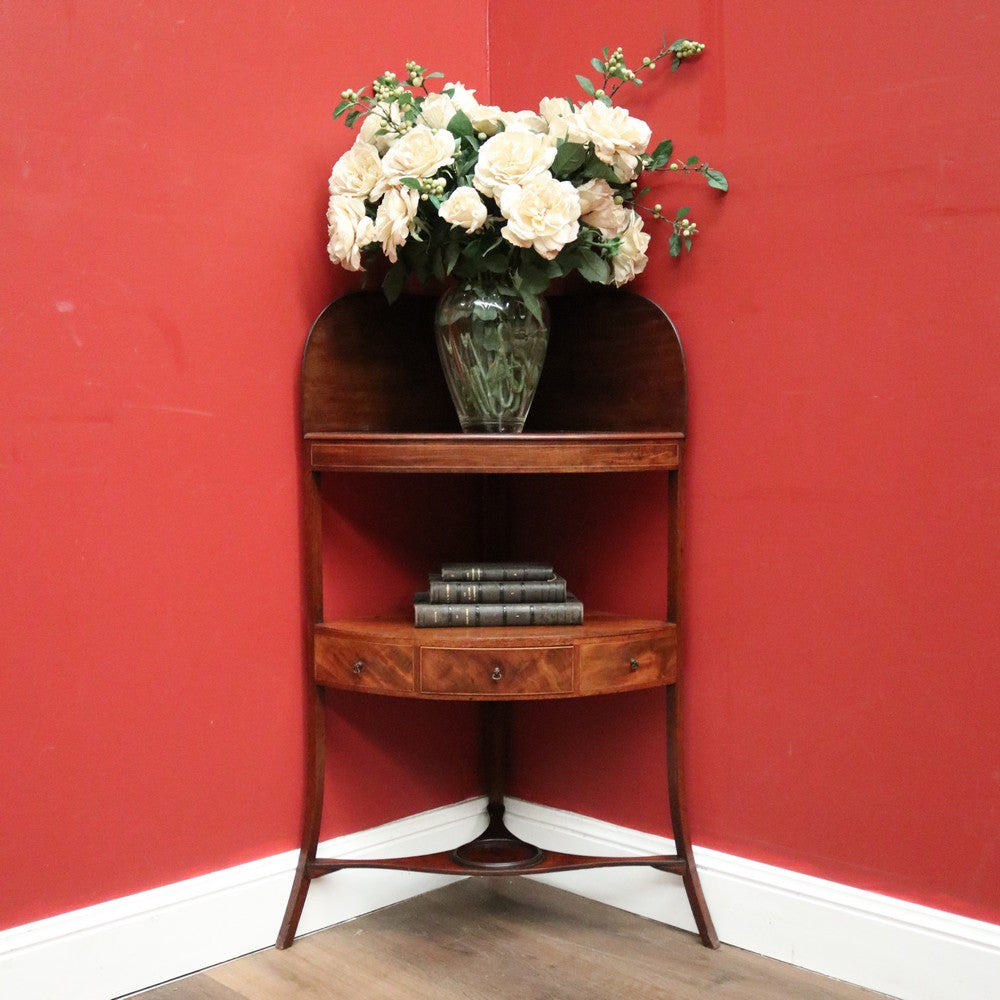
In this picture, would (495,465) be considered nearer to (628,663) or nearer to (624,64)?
(628,663)

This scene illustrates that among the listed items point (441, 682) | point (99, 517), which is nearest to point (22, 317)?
point (99, 517)

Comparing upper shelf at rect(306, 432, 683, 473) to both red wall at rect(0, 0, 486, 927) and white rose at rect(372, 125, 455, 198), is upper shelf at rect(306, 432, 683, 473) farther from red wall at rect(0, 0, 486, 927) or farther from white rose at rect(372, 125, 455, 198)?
white rose at rect(372, 125, 455, 198)

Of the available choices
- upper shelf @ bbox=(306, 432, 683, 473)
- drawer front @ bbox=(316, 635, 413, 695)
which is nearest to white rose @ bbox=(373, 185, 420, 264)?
upper shelf @ bbox=(306, 432, 683, 473)

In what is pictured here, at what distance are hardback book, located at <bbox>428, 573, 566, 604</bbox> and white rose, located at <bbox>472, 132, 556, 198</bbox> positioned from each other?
2.23 feet

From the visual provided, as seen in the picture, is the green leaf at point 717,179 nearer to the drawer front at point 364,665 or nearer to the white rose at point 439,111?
the white rose at point 439,111

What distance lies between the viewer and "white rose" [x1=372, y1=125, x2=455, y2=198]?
1862mm

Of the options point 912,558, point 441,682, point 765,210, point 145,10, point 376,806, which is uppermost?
point 145,10

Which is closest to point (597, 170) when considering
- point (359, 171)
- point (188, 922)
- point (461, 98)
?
point (461, 98)

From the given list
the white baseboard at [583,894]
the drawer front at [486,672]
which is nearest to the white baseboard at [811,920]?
the white baseboard at [583,894]

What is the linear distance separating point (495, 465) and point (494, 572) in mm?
233

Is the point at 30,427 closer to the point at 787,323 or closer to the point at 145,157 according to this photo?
Result: the point at 145,157

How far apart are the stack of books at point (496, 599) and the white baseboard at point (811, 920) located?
0.56 meters

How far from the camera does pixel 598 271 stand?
2014mm

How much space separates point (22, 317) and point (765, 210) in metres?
1.27
